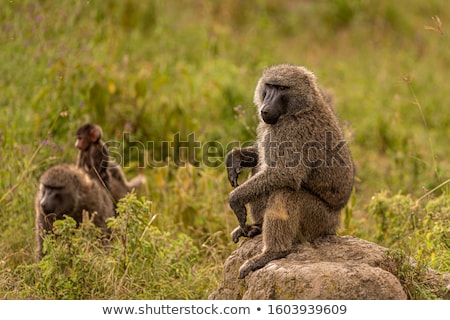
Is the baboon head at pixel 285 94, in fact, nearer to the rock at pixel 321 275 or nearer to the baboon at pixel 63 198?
the rock at pixel 321 275

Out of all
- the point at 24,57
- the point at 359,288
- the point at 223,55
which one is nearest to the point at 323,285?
the point at 359,288

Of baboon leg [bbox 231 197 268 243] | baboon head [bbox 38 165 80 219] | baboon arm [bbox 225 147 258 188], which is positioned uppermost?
baboon arm [bbox 225 147 258 188]

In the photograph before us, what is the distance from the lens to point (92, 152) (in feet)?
22.6

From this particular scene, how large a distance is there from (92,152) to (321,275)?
3518mm

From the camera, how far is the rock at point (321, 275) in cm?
386

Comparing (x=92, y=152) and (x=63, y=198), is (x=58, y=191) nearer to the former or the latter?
(x=63, y=198)

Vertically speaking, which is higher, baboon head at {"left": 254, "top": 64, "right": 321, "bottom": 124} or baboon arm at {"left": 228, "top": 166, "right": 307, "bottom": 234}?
baboon head at {"left": 254, "top": 64, "right": 321, "bottom": 124}

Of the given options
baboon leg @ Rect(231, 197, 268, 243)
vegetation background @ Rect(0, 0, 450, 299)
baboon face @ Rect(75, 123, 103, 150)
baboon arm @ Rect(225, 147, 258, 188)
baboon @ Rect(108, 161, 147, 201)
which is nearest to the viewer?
baboon leg @ Rect(231, 197, 268, 243)

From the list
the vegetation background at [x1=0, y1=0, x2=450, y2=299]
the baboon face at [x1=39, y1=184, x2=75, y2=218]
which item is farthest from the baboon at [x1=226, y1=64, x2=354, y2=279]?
the baboon face at [x1=39, y1=184, x2=75, y2=218]

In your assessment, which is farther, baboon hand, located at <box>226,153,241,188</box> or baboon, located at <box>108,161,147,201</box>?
baboon, located at <box>108,161,147,201</box>

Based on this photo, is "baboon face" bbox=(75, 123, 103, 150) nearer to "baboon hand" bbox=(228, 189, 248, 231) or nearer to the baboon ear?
the baboon ear

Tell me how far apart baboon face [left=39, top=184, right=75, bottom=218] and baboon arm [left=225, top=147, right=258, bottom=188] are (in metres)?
1.65

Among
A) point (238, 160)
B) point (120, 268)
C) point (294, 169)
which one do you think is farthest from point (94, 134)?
point (294, 169)

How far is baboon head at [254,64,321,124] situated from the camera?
4535 millimetres
